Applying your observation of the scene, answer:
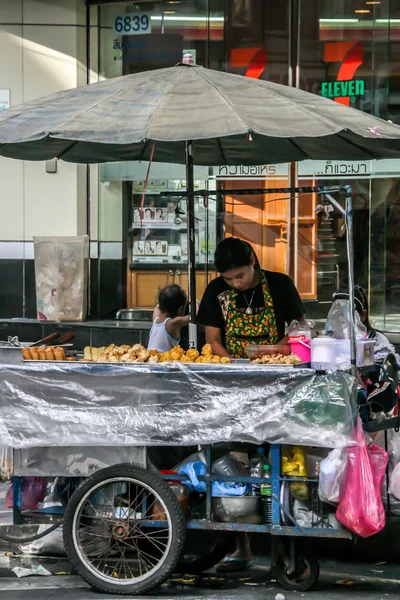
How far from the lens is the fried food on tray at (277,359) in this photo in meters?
5.67

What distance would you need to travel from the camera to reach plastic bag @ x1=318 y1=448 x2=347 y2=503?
5.35m

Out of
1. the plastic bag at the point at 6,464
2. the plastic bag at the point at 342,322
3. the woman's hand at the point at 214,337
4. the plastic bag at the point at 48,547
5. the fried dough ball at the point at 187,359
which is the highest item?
the plastic bag at the point at 342,322

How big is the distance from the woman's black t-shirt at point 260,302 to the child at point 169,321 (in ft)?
2.16

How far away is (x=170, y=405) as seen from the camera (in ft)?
18.6

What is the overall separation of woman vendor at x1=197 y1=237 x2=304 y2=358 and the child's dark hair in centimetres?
68

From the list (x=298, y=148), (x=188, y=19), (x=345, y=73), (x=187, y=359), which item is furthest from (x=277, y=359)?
(x=188, y=19)

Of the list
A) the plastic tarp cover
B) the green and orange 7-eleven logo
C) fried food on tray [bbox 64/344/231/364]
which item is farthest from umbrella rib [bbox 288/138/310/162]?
the green and orange 7-eleven logo

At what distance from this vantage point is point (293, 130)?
5520mm

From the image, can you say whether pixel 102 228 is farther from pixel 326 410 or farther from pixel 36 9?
pixel 326 410

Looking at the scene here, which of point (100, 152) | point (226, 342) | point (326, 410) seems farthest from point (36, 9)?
point (326, 410)

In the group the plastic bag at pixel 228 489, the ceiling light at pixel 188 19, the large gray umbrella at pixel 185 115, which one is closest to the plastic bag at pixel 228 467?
the plastic bag at pixel 228 489

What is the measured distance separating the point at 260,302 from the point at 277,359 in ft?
3.22

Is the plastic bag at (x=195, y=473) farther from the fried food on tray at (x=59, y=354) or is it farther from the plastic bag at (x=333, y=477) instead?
the fried food on tray at (x=59, y=354)

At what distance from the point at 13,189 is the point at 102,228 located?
1089mm
